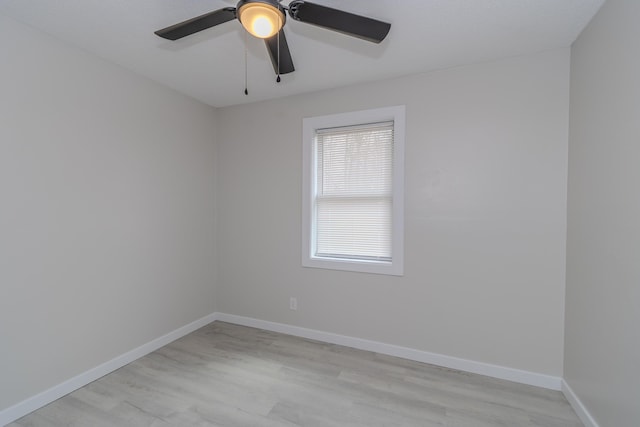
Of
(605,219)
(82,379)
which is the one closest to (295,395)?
(82,379)

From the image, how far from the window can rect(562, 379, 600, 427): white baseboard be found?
138cm

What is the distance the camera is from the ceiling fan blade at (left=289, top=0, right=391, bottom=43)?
128 centimetres

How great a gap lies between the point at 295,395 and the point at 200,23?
2.39m

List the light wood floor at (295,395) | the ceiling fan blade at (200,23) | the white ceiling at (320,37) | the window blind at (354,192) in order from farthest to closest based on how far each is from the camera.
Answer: the window blind at (354,192) < the light wood floor at (295,395) < the white ceiling at (320,37) < the ceiling fan blade at (200,23)

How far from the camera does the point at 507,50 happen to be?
2.13 m

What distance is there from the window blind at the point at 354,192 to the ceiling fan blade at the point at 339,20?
1372mm

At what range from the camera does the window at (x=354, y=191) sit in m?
2.60

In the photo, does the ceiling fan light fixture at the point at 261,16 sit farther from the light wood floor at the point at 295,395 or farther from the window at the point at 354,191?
the light wood floor at the point at 295,395

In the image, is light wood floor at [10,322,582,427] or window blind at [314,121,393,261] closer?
light wood floor at [10,322,582,427]

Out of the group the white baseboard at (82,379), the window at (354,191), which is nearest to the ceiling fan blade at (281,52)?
the window at (354,191)

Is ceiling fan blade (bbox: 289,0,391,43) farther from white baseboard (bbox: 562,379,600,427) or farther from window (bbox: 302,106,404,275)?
white baseboard (bbox: 562,379,600,427)

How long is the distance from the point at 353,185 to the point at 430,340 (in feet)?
5.20

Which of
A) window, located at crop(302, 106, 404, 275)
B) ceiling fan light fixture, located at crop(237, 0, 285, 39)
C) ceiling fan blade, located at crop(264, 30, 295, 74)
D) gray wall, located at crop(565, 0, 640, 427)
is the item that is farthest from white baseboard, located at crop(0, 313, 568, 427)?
ceiling fan light fixture, located at crop(237, 0, 285, 39)

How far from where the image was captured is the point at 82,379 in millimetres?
2129
